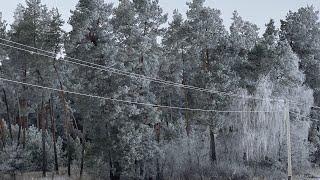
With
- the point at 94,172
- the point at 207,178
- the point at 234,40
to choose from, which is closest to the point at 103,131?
the point at 94,172

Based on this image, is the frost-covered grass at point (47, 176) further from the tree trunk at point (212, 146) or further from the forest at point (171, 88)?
the tree trunk at point (212, 146)

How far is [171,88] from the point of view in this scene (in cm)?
4522

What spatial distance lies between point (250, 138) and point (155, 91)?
10739 mm

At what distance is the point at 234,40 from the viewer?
40438mm

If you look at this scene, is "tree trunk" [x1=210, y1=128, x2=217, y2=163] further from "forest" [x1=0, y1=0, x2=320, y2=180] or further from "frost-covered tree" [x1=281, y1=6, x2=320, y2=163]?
"frost-covered tree" [x1=281, y1=6, x2=320, y2=163]

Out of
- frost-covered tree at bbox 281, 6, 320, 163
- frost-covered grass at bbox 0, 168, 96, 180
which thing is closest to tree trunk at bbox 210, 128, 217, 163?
frost-covered grass at bbox 0, 168, 96, 180

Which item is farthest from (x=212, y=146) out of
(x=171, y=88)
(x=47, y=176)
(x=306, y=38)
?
(x=306, y=38)

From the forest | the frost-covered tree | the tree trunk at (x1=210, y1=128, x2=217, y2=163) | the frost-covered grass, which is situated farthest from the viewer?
the frost-covered tree

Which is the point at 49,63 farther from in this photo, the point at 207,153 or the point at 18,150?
the point at 207,153

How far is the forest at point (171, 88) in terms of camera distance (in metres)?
36.0

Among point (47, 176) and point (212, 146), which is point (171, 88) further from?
point (47, 176)

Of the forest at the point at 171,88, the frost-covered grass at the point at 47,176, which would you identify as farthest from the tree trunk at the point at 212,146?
the frost-covered grass at the point at 47,176

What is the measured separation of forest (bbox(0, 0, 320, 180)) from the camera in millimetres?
35969

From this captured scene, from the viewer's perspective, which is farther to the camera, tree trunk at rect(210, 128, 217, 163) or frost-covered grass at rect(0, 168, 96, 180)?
tree trunk at rect(210, 128, 217, 163)
